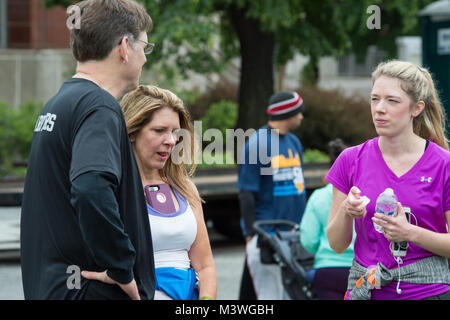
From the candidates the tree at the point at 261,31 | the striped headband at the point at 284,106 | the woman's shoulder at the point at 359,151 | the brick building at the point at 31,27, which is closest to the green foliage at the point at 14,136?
the tree at the point at 261,31

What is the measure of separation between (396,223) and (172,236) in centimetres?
97

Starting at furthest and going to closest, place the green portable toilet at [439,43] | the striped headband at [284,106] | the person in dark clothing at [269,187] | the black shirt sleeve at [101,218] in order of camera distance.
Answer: the green portable toilet at [439,43]
the striped headband at [284,106]
the person in dark clothing at [269,187]
the black shirt sleeve at [101,218]

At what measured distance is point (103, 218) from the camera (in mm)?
2637

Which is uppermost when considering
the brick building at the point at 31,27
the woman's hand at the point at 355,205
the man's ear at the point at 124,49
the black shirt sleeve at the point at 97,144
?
the brick building at the point at 31,27

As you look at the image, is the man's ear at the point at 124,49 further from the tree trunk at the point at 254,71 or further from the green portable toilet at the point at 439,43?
the tree trunk at the point at 254,71

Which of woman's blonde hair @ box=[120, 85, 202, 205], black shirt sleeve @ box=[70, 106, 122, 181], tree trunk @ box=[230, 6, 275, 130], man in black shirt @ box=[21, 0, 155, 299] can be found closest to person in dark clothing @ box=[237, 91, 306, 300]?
woman's blonde hair @ box=[120, 85, 202, 205]

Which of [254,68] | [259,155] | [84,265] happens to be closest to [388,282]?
[84,265]

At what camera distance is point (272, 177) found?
6.67 metres

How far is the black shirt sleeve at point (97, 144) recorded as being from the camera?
105 inches

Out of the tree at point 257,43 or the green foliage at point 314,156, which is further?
the green foliage at point 314,156

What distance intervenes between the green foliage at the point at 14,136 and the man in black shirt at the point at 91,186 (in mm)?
14455

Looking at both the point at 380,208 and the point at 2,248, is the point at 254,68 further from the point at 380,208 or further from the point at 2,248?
the point at 380,208

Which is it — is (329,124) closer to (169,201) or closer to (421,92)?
(421,92)

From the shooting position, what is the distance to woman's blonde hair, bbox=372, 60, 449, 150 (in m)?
3.51
